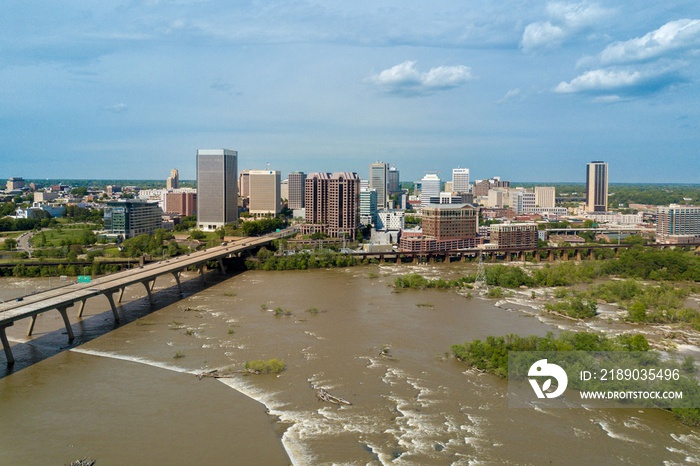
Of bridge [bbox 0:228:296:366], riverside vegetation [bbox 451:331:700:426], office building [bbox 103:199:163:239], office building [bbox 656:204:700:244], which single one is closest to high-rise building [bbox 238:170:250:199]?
office building [bbox 103:199:163:239]

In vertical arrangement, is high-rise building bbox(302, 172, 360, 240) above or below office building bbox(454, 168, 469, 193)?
below

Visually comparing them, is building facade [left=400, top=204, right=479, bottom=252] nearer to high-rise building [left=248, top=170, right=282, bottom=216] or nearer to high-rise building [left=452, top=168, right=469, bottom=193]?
high-rise building [left=248, top=170, right=282, bottom=216]

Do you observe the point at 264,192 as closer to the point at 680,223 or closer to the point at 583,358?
the point at 680,223

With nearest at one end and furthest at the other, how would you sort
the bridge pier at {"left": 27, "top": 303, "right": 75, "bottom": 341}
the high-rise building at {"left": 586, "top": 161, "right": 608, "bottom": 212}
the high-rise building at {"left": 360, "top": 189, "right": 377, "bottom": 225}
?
1. the bridge pier at {"left": 27, "top": 303, "right": 75, "bottom": 341}
2. the high-rise building at {"left": 360, "top": 189, "right": 377, "bottom": 225}
3. the high-rise building at {"left": 586, "top": 161, "right": 608, "bottom": 212}

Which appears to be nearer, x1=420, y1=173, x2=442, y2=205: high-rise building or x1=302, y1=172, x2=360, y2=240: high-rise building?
x1=302, y1=172, x2=360, y2=240: high-rise building

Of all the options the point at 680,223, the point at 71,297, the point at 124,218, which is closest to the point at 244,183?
the point at 124,218

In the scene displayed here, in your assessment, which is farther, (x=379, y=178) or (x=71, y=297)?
(x=379, y=178)

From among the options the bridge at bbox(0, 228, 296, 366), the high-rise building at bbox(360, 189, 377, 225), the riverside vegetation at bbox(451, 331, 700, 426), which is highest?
the high-rise building at bbox(360, 189, 377, 225)

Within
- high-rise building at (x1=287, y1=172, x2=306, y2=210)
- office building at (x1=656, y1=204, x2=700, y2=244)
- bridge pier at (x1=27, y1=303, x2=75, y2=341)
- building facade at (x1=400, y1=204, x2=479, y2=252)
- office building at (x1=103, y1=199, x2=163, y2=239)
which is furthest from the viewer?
high-rise building at (x1=287, y1=172, x2=306, y2=210)
